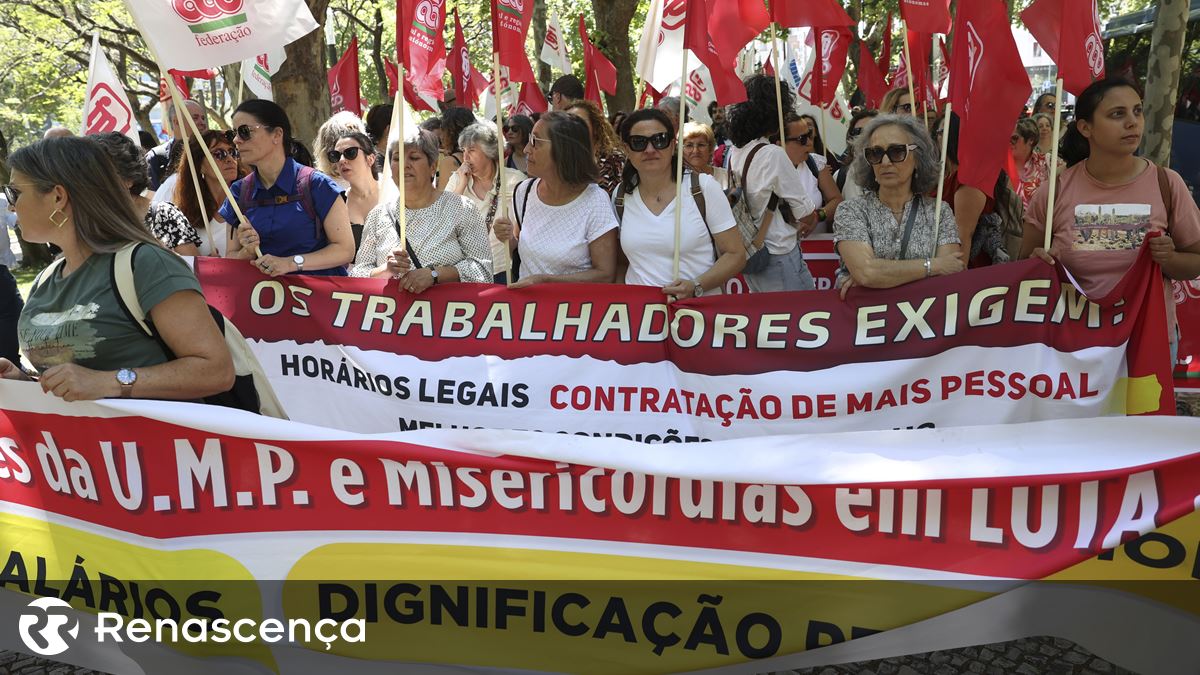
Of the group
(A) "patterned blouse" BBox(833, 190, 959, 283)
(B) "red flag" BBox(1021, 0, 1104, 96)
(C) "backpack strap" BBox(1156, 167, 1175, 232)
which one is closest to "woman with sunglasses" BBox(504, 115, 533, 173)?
(A) "patterned blouse" BBox(833, 190, 959, 283)

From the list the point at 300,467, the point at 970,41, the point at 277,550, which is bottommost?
the point at 277,550

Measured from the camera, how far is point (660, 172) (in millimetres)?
4699

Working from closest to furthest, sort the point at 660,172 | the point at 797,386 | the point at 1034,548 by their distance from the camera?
1. the point at 1034,548
2. the point at 797,386
3. the point at 660,172

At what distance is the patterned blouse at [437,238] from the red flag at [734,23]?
5.68 ft

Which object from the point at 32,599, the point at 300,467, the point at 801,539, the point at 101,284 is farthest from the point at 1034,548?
the point at 32,599

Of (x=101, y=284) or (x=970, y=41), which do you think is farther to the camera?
(x=970, y=41)

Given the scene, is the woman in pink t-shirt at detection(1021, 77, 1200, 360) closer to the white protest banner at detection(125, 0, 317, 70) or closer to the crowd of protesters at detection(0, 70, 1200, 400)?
the crowd of protesters at detection(0, 70, 1200, 400)

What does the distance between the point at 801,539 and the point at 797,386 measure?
4.94 ft

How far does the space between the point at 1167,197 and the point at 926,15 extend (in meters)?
1.82

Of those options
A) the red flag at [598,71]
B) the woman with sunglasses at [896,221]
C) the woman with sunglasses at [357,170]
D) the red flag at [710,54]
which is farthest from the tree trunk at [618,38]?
the woman with sunglasses at [896,221]

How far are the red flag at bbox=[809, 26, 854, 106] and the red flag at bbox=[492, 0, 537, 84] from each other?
447 cm

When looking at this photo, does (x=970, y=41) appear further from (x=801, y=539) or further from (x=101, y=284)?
(x=101, y=284)

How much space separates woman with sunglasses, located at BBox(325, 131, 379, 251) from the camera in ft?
17.8

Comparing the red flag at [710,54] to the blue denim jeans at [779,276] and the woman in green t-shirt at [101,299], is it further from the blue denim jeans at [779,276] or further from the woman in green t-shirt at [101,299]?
the woman in green t-shirt at [101,299]
